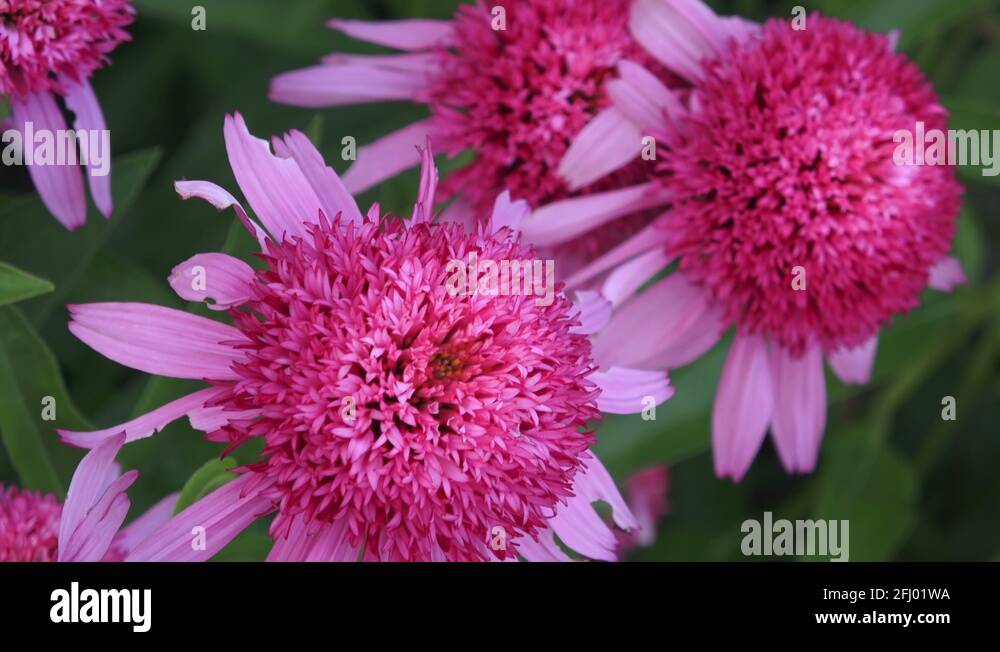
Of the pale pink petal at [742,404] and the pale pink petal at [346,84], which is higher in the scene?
the pale pink petal at [346,84]

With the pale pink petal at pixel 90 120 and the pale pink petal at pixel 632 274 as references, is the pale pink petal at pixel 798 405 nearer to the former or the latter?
the pale pink petal at pixel 632 274

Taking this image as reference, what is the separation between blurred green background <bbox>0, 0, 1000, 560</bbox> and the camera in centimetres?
92

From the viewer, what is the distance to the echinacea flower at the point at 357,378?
706mm

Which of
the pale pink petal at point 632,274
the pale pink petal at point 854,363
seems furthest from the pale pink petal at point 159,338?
the pale pink petal at point 854,363

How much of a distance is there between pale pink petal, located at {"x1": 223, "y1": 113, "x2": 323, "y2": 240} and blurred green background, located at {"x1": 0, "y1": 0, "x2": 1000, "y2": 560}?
0.09 m

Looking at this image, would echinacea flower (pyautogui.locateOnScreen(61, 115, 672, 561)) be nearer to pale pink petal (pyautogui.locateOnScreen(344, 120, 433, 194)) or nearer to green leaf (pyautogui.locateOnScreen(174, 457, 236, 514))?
green leaf (pyautogui.locateOnScreen(174, 457, 236, 514))

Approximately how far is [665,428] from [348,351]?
54cm

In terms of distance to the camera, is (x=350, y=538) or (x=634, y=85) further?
(x=634, y=85)

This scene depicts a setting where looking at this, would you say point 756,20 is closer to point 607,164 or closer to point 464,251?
point 607,164

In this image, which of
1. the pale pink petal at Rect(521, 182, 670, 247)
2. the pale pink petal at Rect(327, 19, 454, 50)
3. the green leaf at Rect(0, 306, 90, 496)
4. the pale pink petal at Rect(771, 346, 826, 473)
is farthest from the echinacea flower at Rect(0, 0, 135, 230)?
the pale pink petal at Rect(771, 346, 826, 473)

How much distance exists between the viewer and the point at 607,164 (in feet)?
3.06

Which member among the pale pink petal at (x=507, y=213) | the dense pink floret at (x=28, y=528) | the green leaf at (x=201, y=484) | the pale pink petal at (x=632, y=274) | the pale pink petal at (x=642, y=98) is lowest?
the dense pink floret at (x=28, y=528)

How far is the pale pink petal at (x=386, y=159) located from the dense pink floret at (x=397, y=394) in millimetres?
235
